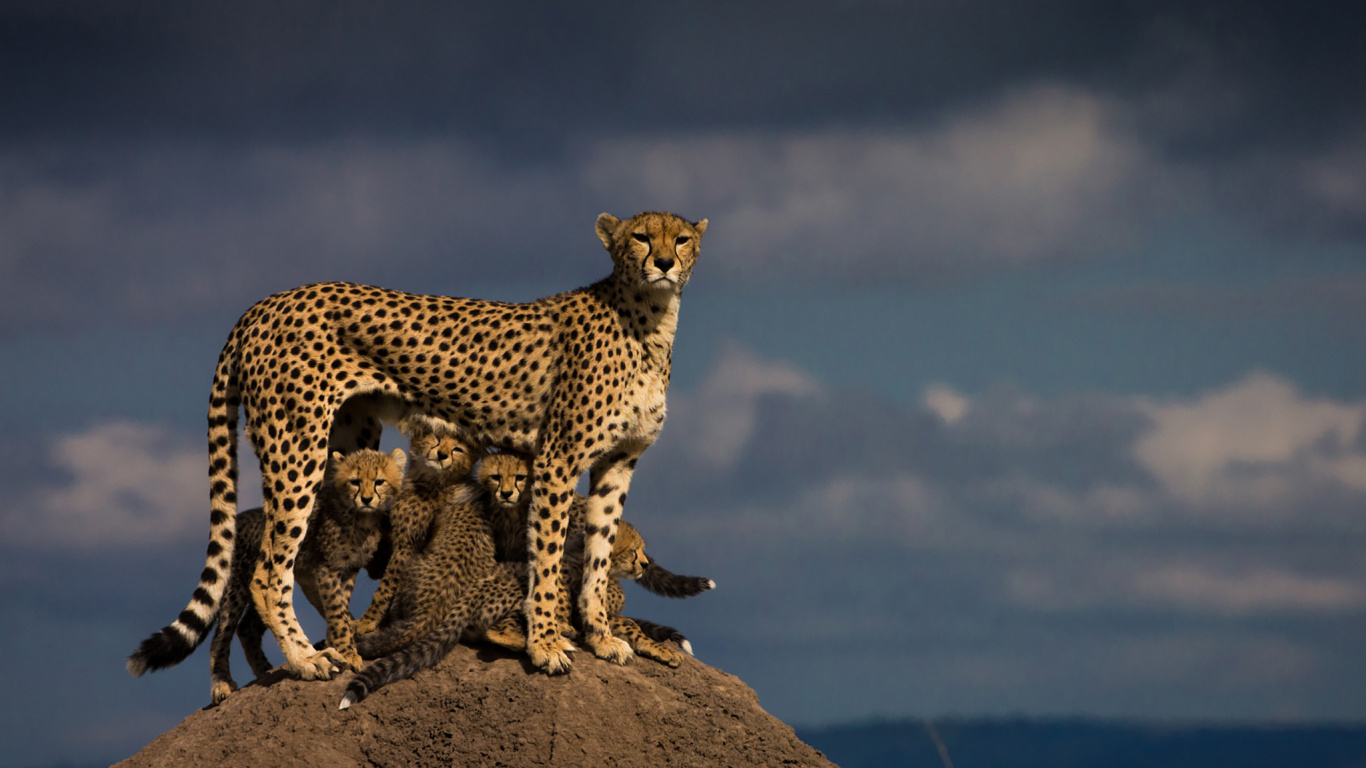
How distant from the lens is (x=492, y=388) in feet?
31.1

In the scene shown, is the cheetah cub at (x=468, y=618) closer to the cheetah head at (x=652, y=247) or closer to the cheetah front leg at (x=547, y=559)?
the cheetah front leg at (x=547, y=559)

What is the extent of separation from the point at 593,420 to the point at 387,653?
200cm

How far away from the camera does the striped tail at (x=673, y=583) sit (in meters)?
10.1

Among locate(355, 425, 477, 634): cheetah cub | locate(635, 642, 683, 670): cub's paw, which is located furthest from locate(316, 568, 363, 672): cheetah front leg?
locate(635, 642, 683, 670): cub's paw

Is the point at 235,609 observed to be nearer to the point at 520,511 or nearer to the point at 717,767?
the point at 520,511

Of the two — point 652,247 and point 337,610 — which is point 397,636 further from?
point 652,247

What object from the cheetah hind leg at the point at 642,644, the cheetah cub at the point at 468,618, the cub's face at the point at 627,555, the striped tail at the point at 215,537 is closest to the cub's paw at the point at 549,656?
the cheetah cub at the point at 468,618

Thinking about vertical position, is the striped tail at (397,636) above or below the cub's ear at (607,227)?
below

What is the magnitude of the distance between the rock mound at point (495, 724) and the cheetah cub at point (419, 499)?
0.61m

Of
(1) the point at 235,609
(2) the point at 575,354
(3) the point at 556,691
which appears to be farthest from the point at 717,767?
(1) the point at 235,609

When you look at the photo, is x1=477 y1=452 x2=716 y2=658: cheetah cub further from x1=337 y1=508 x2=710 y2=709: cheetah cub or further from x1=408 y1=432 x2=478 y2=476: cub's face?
x1=408 y1=432 x2=478 y2=476: cub's face

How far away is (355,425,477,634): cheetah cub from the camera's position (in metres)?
9.44

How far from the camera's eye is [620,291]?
9.68 m

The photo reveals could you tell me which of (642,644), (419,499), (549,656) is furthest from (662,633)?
(419,499)
